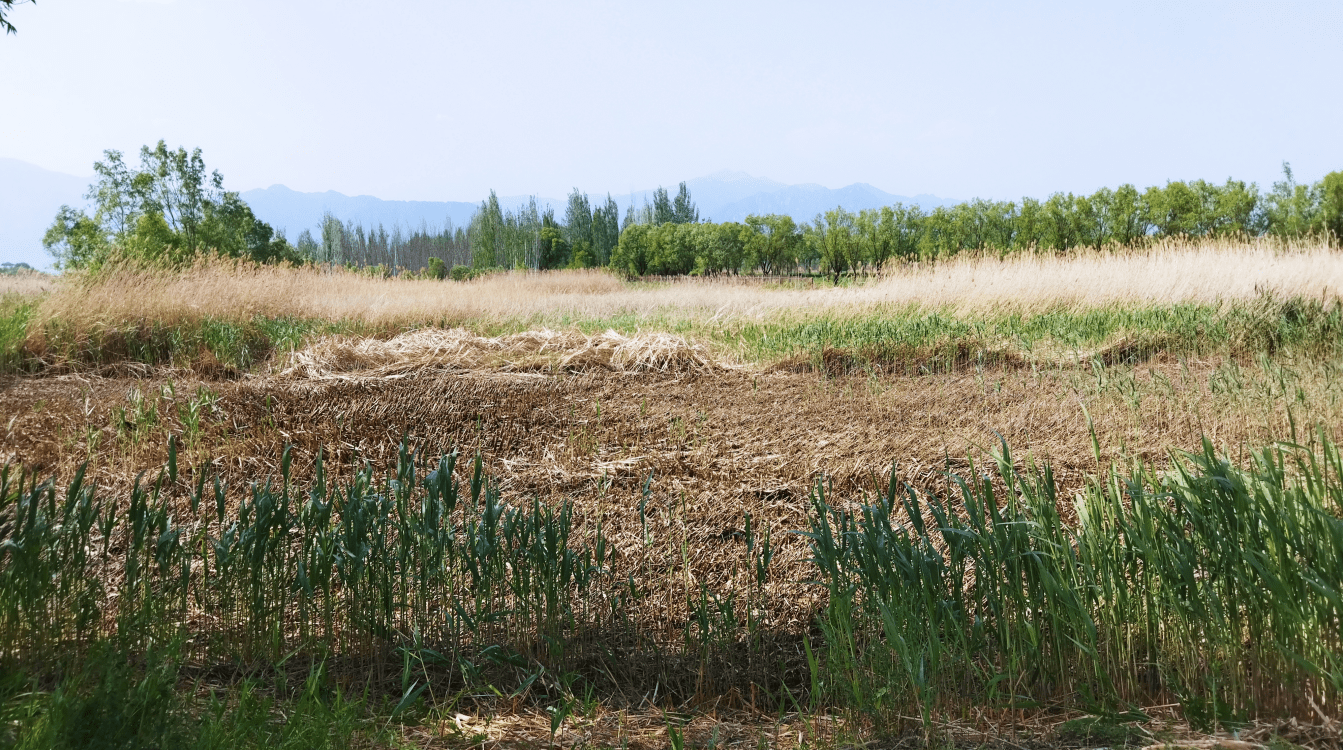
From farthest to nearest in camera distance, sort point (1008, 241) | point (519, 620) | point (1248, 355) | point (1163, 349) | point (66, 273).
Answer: point (1008, 241) → point (66, 273) → point (1163, 349) → point (1248, 355) → point (519, 620)

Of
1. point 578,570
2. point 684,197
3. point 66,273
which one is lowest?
point 578,570

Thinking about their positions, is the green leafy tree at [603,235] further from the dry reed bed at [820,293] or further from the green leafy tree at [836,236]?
the dry reed bed at [820,293]

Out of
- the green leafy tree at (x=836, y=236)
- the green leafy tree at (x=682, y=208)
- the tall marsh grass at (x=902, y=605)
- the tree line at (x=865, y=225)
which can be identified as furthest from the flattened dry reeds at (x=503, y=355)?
the green leafy tree at (x=682, y=208)

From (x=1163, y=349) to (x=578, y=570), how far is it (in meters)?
6.08

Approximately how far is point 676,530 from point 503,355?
3.40 m

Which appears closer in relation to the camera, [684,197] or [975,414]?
[975,414]

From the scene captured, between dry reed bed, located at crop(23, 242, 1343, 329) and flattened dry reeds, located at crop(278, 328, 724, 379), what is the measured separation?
2537 mm

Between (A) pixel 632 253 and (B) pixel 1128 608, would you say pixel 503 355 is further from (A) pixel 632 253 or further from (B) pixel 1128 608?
(A) pixel 632 253

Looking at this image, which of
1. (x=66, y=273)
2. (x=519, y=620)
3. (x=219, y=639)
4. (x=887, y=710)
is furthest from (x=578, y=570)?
(x=66, y=273)

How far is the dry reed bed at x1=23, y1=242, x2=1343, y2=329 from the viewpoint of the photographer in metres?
8.18

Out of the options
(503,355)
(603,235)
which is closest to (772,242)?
(603,235)

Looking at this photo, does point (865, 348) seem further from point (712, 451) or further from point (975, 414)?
point (712, 451)

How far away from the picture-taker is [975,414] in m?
4.70

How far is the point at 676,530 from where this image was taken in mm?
3414
